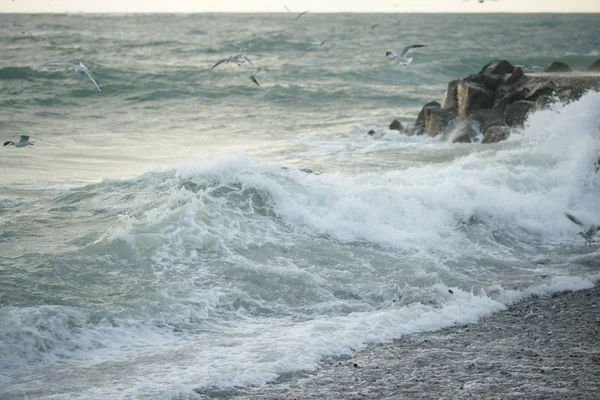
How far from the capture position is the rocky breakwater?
15234 mm

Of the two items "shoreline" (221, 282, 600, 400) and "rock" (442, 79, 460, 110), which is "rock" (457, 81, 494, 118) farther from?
"shoreline" (221, 282, 600, 400)

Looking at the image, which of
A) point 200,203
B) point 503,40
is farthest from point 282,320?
point 503,40

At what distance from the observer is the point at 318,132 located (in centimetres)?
1919

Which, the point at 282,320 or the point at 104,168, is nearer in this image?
the point at 282,320

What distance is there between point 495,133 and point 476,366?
34.1 ft

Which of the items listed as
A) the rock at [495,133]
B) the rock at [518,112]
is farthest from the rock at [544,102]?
the rock at [495,133]

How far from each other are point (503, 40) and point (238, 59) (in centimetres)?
5545

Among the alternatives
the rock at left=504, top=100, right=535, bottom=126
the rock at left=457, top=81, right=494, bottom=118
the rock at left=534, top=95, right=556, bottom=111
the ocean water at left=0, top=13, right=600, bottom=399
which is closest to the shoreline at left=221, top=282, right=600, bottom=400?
the ocean water at left=0, top=13, right=600, bottom=399

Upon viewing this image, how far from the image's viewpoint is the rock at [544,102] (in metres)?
14.9

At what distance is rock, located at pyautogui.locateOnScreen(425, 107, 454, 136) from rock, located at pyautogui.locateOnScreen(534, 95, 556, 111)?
2240 mm

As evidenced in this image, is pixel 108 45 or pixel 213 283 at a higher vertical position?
pixel 108 45

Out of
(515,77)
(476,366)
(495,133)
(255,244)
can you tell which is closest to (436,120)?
(495,133)

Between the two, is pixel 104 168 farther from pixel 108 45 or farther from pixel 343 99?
pixel 108 45

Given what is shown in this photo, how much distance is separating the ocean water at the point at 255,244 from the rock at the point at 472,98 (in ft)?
4.15
